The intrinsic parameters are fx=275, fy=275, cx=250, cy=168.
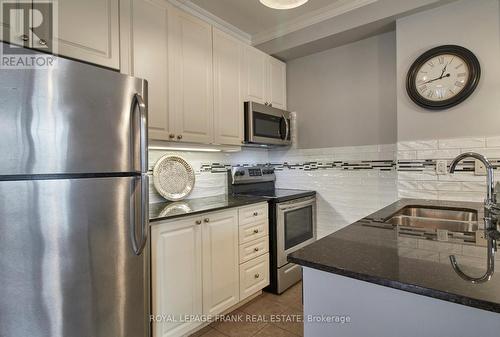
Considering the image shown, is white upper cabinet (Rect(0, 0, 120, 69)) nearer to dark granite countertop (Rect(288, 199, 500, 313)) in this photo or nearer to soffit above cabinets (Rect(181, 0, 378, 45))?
soffit above cabinets (Rect(181, 0, 378, 45))

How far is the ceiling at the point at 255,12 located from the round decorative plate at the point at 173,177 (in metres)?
1.31

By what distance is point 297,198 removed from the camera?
2592mm

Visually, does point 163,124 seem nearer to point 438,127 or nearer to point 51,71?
point 51,71

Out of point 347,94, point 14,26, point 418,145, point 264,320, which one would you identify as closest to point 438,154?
point 418,145

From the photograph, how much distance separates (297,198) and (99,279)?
5.92ft

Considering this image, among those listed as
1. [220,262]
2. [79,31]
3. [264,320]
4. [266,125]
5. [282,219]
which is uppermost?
[79,31]

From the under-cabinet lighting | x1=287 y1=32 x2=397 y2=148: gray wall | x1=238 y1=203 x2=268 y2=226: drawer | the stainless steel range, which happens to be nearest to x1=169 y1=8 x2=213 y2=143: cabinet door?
the under-cabinet lighting

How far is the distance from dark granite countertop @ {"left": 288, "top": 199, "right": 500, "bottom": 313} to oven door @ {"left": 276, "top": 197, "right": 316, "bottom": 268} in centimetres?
131

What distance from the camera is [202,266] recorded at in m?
1.83

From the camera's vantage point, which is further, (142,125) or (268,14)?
(268,14)

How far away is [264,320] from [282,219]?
794 mm

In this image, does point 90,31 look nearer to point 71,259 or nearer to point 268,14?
point 71,259

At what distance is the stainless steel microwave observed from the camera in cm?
253

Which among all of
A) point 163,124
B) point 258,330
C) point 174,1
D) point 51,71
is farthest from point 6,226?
point 174,1
